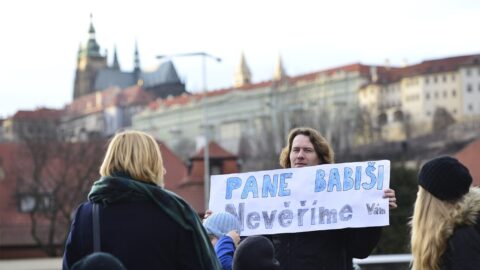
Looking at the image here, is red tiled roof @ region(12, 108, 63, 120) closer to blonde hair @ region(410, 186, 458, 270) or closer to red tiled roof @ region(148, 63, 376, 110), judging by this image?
red tiled roof @ region(148, 63, 376, 110)

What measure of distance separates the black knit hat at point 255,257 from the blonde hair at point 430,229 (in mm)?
736

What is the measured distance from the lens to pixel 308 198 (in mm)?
7133

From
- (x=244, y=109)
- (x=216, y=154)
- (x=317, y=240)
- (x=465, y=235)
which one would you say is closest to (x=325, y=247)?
(x=317, y=240)

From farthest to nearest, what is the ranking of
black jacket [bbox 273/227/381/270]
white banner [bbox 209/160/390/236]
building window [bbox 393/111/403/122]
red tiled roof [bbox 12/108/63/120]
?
1. building window [bbox 393/111/403/122]
2. red tiled roof [bbox 12/108/63/120]
3. white banner [bbox 209/160/390/236]
4. black jacket [bbox 273/227/381/270]

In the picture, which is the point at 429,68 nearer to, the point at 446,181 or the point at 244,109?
the point at 244,109

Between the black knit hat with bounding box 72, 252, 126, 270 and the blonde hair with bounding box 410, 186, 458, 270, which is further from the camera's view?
the blonde hair with bounding box 410, 186, 458, 270

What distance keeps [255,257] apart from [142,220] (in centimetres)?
61

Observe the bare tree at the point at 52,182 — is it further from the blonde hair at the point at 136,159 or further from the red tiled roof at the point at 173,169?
the blonde hair at the point at 136,159

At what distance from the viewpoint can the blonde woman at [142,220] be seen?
5.47 meters

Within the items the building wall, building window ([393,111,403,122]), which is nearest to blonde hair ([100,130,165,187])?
the building wall

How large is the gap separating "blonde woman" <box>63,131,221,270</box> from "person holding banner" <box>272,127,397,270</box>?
1.18 m

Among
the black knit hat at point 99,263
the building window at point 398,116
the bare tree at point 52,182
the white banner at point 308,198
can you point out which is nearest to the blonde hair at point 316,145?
A: the white banner at point 308,198

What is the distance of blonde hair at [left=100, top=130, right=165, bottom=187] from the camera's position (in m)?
5.53

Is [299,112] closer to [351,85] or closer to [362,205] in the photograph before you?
[351,85]
